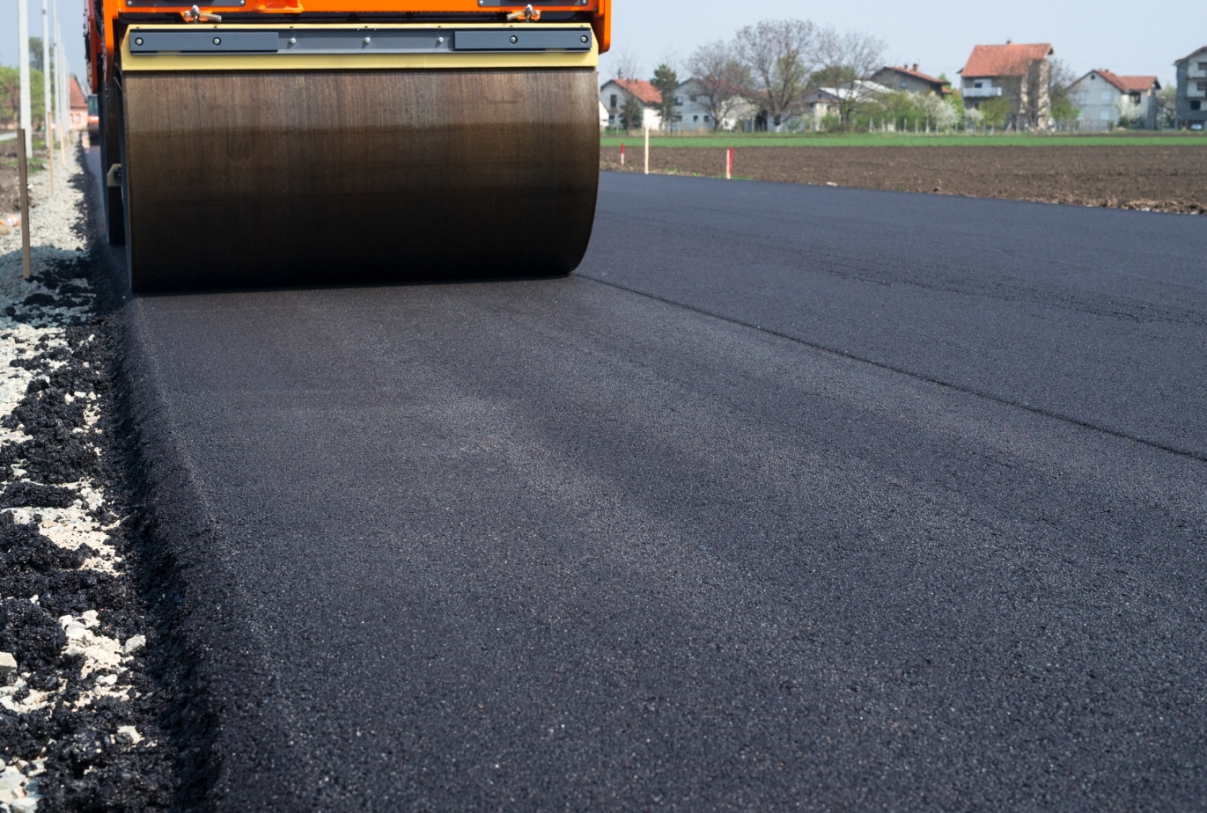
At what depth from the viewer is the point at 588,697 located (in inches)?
106

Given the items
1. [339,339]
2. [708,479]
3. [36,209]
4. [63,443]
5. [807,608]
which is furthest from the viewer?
[36,209]

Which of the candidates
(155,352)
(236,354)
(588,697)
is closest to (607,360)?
(236,354)

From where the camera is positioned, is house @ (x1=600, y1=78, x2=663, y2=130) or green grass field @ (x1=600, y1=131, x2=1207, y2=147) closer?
green grass field @ (x1=600, y1=131, x2=1207, y2=147)

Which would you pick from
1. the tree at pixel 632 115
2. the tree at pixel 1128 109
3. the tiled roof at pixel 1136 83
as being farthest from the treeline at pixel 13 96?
the tiled roof at pixel 1136 83

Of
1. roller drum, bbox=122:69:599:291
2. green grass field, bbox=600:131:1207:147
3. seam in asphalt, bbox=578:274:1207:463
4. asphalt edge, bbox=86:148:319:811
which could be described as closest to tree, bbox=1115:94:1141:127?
green grass field, bbox=600:131:1207:147

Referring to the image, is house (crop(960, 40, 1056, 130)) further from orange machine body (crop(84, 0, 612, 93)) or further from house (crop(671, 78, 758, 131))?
orange machine body (crop(84, 0, 612, 93))

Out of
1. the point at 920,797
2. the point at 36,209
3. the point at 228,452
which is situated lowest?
the point at 920,797

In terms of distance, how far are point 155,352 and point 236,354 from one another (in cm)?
46

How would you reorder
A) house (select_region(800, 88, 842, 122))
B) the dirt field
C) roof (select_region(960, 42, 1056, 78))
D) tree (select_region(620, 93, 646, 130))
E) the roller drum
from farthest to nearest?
roof (select_region(960, 42, 1056, 78)) → house (select_region(800, 88, 842, 122)) → tree (select_region(620, 93, 646, 130)) → the dirt field → the roller drum

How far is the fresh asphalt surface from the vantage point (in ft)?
8.06

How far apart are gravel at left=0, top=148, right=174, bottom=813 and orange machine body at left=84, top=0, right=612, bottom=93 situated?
2.02 m

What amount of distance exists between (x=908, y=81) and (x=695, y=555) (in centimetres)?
13623

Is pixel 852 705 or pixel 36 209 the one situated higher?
pixel 36 209

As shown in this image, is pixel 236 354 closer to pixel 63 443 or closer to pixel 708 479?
pixel 63 443
